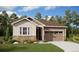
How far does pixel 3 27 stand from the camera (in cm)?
2352

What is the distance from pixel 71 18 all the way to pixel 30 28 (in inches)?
182

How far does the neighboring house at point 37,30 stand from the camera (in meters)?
24.2

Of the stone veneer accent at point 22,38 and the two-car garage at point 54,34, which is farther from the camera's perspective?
the two-car garage at point 54,34

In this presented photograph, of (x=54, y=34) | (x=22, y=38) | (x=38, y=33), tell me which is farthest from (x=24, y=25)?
(x=54, y=34)

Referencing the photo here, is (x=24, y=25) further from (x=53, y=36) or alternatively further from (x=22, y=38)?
(x=53, y=36)

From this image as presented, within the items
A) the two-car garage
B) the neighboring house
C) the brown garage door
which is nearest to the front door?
the neighboring house

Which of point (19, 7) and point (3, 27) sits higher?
point (19, 7)

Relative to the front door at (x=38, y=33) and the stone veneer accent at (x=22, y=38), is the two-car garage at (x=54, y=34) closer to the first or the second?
the front door at (x=38, y=33)

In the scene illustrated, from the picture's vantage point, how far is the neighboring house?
24234mm

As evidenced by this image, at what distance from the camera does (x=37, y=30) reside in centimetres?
2581

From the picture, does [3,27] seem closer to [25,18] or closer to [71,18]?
[25,18]

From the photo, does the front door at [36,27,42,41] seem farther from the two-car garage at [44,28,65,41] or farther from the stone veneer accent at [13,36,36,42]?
the stone veneer accent at [13,36,36,42]

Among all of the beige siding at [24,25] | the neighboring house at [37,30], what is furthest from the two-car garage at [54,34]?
the beige siding at [24,25]
